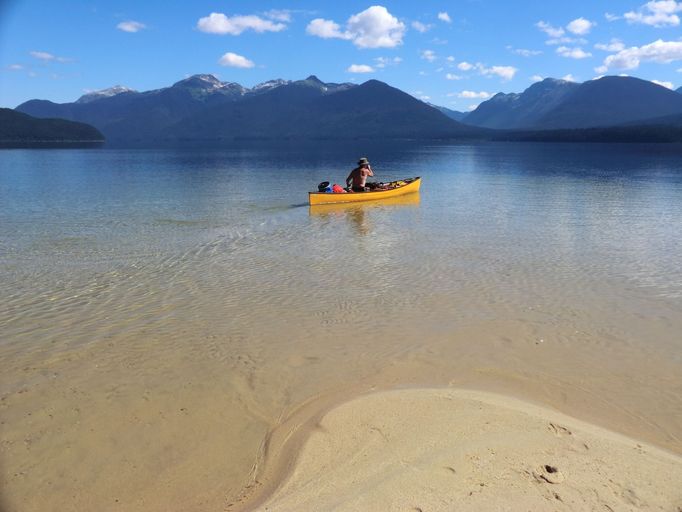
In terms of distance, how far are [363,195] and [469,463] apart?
24.1 metres

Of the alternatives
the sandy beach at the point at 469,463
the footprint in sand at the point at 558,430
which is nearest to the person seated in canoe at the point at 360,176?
the sandy beach at the point at 469,463

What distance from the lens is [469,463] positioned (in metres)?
5.27

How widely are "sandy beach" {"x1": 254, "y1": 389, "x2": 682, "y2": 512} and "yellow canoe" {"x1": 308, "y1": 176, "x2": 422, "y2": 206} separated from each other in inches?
817

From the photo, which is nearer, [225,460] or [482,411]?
[225,460]

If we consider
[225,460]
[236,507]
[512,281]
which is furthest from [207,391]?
[512,281]

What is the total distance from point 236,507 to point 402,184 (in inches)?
1111

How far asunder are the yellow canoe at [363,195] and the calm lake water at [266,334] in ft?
18.2

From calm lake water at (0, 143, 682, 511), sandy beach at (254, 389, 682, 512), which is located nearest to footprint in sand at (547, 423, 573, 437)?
sandy beach at (254, 389, 682, 512)

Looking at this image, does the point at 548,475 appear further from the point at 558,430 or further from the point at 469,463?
the point at 558,430

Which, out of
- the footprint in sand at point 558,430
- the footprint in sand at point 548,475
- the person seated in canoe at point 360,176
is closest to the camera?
the footprint in sand at point 548,475

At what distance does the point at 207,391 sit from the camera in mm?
7453

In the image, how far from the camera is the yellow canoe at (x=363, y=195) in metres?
26.9

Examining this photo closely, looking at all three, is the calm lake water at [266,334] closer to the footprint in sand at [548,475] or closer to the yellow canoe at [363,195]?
the footprint in sand at [548,475]

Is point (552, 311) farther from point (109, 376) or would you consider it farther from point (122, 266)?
point (122, 266)
